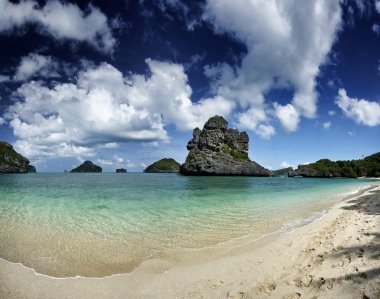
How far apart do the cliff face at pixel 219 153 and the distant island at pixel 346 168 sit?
3684 centimetres

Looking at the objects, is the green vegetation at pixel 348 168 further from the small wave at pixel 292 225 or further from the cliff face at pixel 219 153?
the small wave at pixel 292 225

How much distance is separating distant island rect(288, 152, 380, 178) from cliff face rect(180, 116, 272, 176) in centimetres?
3684

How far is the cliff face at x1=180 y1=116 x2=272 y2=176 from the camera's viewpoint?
152 m

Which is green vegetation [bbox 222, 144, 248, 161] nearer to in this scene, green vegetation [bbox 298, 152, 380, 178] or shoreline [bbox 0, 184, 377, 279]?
green vegetation [bbox 298, 152, 380, 178]

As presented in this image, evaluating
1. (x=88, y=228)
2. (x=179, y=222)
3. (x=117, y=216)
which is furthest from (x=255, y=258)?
(x=117, y=216)

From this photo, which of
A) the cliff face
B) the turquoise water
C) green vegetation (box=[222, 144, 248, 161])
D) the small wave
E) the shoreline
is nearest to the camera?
the shoreline

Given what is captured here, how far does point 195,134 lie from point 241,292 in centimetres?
17418

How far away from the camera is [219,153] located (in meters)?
163

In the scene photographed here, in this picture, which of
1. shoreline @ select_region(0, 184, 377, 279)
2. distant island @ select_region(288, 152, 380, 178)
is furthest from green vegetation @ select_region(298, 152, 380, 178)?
shoreline @ select_region(0, 184, 377, 279)

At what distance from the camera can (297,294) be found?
6129 mm

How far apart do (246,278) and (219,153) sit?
15677 centimetres

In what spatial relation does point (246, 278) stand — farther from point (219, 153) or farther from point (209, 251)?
point (219, 153)

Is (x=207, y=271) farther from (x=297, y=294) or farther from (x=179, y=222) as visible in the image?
(x=179, y=222)

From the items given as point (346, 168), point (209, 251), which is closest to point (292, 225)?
point (209, 251)
